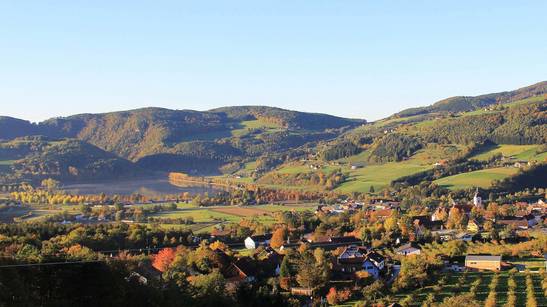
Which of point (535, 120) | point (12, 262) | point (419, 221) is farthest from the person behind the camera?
point (535, 120)

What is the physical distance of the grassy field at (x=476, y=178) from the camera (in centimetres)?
7188

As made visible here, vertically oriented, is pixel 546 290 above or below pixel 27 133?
below

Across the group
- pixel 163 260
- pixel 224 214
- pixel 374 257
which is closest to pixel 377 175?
pixel 224 214

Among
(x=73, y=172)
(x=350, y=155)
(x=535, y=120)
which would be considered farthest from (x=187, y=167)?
(x=535, y=120)

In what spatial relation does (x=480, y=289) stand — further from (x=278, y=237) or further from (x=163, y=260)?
(x=278, y=237)

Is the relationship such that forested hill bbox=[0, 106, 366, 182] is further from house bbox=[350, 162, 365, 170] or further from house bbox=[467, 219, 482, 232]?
house bbox=[467, 219, 482, 232]

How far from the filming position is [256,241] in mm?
45469

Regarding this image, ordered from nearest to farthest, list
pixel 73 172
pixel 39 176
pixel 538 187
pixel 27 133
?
pixel 538 187 → pixel 39 176 → pixel 73 172 → pixel 27 133

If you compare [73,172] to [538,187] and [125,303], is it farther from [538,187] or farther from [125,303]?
[125,303]

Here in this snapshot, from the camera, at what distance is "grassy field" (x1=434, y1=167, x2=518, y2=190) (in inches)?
2830

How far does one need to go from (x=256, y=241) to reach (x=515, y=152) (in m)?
56.8

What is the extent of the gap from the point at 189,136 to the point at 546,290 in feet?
538

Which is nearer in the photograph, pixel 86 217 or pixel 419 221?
pixel 419 221

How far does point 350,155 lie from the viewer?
113750mm
